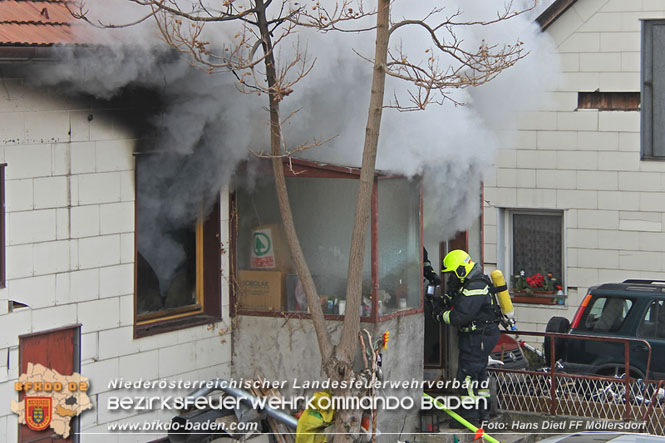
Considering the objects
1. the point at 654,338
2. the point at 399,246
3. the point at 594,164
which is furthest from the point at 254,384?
the point at 594,164

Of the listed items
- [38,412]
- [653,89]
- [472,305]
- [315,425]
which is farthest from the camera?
[653,89]

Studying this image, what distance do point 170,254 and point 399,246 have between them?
228cm

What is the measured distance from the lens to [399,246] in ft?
33.4

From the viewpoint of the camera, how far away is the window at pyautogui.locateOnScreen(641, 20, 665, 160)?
48.5 ft

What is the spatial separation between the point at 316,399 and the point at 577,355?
4.30 meters

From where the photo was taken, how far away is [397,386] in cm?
985

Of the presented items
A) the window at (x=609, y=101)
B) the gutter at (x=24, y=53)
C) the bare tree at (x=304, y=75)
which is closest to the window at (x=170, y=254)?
the bare tree at (x=304, y=75)

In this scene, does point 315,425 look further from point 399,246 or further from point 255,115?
point 255,115

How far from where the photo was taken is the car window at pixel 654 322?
462 inches

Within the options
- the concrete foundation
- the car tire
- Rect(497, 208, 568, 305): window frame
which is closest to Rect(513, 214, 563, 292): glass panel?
Rect(497, 208, 568, 305): window frame

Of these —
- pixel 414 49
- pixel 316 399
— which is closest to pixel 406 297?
pixel 316 399

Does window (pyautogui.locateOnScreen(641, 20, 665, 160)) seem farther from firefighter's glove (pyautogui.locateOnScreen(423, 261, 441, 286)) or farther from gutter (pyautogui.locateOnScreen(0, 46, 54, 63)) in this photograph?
A: gutter (pyautogui.locateOnScreen(0, 46, 54, 63))

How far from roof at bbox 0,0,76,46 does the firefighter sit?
4.44 m

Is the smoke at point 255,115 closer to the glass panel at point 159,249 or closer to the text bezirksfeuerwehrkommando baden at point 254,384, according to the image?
the glass panel at point 159,249
